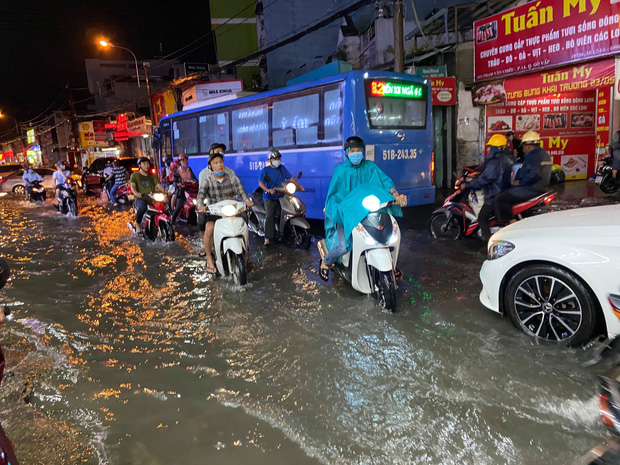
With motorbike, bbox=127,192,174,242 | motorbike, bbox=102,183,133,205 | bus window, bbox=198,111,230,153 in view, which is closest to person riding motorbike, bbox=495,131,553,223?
motorbike, bbox=127,192,174,242

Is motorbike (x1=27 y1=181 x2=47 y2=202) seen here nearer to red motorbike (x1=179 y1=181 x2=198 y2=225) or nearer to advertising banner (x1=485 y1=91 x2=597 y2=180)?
red motorbike (x1=179 y1=181 x2=198 y2=225)

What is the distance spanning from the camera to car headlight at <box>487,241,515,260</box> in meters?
3.82

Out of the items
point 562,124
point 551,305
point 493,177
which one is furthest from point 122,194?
point 562,124

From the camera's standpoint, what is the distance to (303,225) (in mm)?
7492

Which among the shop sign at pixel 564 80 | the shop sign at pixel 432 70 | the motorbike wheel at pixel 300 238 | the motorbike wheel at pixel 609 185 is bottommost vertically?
the motorbike wheel at pixel 300 238

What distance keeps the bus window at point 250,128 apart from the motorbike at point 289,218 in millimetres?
2403

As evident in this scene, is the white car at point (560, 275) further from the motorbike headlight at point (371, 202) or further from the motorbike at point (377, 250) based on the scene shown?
the motorbike headlight at point (371, 202)

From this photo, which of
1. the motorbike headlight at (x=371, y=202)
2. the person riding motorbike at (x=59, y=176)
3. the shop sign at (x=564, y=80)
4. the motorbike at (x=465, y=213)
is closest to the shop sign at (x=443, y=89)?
the shop sign at (x=564, y=80)

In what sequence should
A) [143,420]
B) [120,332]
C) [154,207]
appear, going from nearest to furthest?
1. [143,420]
2. [120,332]
3. [154,207]

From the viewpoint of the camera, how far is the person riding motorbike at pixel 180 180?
407 inches

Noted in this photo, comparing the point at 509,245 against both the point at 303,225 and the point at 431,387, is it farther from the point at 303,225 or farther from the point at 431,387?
the point at 303,225

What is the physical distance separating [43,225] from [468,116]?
13.1 meters

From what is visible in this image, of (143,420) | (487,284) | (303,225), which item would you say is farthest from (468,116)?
(143,420)

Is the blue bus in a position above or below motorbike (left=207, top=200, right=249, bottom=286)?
above
